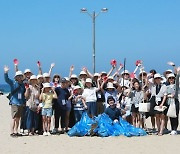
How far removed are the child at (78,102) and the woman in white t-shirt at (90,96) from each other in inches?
5.0

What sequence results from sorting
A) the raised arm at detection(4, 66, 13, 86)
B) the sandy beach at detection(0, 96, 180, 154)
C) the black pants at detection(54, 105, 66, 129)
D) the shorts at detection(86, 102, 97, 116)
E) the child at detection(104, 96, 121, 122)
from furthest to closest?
the shorts at detection(86, 102, 97, 116) < the black pants at detection(54, 105, 66, 129) < the child at detection(104, 96, 121, 122) < the raised arm at detection(4, 66, 13, 86) < the sandy beach at detection(0, 96, 180, 154)

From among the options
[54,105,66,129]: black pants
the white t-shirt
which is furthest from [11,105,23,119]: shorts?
the white t-shirt

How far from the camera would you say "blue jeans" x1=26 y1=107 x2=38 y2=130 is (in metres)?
11.5

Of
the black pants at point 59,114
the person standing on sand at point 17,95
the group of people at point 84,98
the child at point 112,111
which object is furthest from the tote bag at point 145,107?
the person standing on sand at point 17,95

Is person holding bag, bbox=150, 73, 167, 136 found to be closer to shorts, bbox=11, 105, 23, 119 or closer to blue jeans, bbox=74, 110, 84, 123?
blue jeans, bbox=74, 110, 84, 123

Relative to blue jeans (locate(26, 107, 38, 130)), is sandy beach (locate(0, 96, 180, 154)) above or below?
below

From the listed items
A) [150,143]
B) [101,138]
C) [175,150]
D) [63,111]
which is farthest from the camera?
[63,111]

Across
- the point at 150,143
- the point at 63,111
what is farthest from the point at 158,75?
the point at 63,111

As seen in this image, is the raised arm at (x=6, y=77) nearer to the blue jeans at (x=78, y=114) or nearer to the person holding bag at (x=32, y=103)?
the person holding bag at (x=32, y=103)

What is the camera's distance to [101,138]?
36.0 ft

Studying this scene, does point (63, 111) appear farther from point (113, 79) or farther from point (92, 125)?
point (113, 79)

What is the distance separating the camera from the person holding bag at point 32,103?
11.4 meters

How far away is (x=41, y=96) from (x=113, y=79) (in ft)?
7.48

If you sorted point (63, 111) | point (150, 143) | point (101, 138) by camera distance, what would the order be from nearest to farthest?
point (150, 143) < point (101, 138) < point (63, 111)
